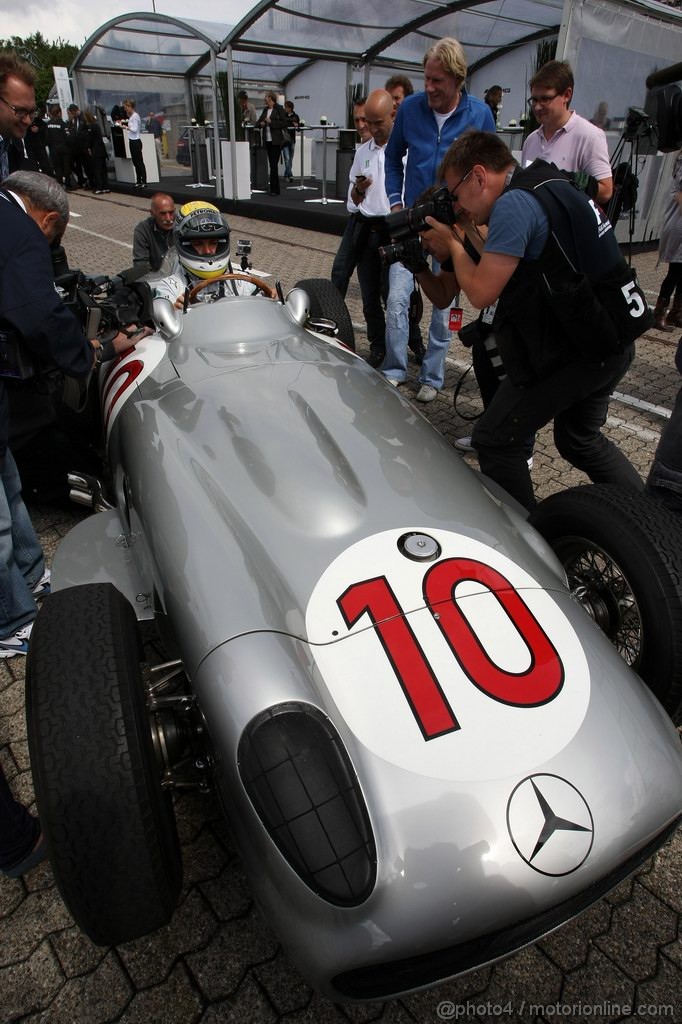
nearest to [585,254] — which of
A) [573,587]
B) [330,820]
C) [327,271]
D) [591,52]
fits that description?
[573,587]

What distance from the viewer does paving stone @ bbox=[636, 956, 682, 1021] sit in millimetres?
1600

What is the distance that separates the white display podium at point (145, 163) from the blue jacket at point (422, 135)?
52.0ft

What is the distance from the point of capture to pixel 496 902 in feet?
4.21

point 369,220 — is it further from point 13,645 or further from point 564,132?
point 13,645

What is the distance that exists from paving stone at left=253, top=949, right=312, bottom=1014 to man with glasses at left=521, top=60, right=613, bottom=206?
471cm

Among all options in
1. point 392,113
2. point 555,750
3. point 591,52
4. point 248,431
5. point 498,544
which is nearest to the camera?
point 555,750

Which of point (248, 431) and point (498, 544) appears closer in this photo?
point (498, 544)

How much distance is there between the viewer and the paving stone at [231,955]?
1.65m

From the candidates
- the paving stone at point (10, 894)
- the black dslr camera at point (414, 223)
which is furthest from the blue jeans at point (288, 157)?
the paving stone at point (10, 894)

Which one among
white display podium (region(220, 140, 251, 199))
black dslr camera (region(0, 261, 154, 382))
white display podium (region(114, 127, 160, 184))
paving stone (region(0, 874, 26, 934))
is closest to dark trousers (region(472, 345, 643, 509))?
black dslr camera (region(0, 261, 154, 382))

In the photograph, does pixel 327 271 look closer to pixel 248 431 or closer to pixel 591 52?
pixel 591 52

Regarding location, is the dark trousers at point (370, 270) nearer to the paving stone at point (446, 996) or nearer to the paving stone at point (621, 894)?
the paving stone at point (621, 894)

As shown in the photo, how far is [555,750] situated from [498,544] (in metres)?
0.65

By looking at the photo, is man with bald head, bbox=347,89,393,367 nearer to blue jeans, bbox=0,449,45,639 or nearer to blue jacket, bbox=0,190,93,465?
blue jacket, bbox=0,190,93,465
